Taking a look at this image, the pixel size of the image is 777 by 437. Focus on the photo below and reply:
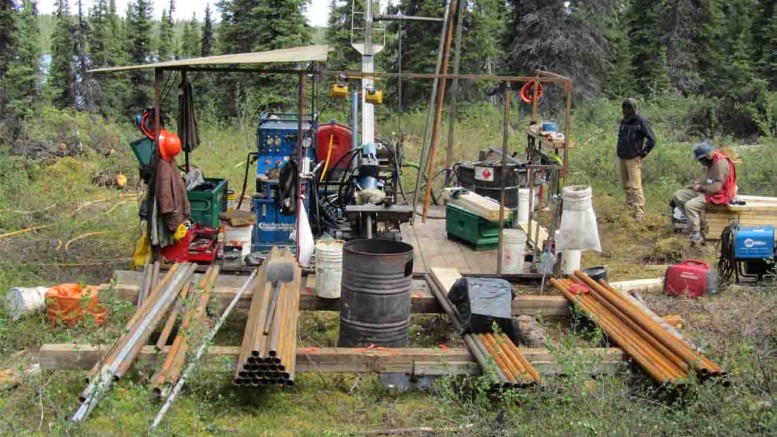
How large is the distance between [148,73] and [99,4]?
202 inches

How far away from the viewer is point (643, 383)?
5281mm

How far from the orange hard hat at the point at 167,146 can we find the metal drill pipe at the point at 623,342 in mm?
3789

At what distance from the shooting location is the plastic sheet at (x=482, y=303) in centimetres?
572

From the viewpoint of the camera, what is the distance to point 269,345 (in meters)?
4.98

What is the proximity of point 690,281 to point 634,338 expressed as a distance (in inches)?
96.0

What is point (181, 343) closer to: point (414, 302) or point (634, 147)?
point (414, 302)

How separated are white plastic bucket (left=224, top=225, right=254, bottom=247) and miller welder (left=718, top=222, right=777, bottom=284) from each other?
16.8ft

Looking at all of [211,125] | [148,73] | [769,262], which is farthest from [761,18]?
[769,262]

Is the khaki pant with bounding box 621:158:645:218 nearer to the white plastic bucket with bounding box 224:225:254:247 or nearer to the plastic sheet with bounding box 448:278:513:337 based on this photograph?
the plastic sheet with bounding box 448:278:513:337

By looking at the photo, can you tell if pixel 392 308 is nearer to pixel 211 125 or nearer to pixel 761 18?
pixel 211 125

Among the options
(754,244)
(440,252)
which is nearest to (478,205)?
(440,252)

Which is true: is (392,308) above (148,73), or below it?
below

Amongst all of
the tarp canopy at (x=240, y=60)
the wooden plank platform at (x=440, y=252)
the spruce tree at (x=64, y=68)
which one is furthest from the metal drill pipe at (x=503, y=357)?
the spruce tree at (x=64, y=68)

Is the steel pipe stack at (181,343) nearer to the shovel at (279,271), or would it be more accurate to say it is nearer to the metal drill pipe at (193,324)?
the metal drill pipe at (193,324)
